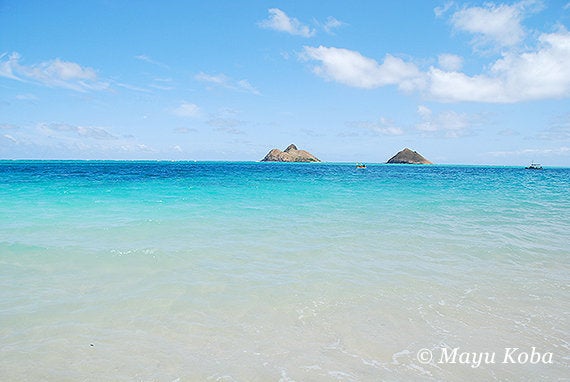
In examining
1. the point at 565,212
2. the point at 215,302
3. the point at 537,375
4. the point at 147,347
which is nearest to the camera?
the point at 537,375

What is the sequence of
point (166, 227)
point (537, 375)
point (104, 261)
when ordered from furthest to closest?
1. point (166, 227)
2. point (104, 261)
3. point (537, 375)

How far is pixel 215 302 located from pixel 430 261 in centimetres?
556

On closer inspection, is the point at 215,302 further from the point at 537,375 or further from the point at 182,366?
the point at 537,375

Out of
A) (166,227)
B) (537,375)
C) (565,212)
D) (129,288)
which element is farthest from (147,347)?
(565,212)

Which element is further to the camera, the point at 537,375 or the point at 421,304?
the point at 421,304

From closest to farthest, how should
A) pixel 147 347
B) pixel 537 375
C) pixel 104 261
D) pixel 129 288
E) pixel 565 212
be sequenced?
pixel 537 375
pixel 147 347
pixel 129 288
pixel 104 261
pixel 565 212

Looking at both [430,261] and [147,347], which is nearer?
[147,347]

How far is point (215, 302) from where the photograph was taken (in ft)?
19.1

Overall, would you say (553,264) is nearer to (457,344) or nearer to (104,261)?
(457,344)

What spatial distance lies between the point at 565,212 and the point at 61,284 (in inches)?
879

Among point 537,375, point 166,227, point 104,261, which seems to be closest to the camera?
point 537,375

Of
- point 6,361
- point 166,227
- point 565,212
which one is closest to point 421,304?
point 6,361

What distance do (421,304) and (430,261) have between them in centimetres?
283

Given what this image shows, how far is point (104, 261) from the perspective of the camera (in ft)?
26.6
